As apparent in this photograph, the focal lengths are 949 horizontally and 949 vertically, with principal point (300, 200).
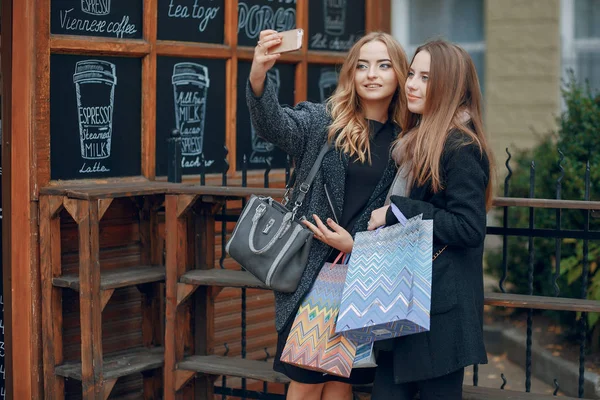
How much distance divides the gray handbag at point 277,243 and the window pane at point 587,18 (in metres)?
5.24

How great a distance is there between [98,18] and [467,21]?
470cm

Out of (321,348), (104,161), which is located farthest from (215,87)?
(321,348)

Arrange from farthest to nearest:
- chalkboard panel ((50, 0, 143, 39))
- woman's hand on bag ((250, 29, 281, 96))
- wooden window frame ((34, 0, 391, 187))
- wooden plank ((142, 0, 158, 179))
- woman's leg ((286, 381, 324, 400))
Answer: wooden plank ((142, 0, 158, 179)), chalkboard panel ((50, 0, 143, 39)), wooden window frame ((34, 0, 391, 187)), woman's leg ((286, 381, 324, 400)), woman's hand on bag ((250, 29, 281, 96))

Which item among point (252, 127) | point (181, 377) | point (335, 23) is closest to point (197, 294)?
point (181, 377)

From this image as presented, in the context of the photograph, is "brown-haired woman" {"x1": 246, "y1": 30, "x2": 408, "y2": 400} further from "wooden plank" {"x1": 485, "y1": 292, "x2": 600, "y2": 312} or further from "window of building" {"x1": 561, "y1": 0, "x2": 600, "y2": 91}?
"window of building" {"x1": 561, "y1": 0, "x2": 600, "y2": 91}

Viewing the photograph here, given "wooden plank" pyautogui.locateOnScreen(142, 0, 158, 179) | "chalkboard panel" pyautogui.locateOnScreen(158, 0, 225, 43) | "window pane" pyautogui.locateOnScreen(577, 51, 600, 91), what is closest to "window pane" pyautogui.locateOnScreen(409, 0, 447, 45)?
"window pane" pyautogui.locateOnScreen(577, 51, 600, 91)

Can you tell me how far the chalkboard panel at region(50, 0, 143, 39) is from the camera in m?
4.73

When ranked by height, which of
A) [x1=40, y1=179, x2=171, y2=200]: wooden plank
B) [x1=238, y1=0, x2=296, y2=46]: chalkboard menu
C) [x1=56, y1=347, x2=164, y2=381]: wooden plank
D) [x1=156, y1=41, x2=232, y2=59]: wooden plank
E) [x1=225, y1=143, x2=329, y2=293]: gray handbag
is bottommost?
[x1=56, y1=347, x2=164, y2=381]: wooden plank

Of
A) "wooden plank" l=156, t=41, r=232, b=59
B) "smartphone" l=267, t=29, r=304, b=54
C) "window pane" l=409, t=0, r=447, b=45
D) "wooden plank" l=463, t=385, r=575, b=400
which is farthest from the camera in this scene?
"window pane" l=409, t=0, r=447, b=45

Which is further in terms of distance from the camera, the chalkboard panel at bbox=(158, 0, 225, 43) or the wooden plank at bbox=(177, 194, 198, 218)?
the chalkboard panel at bbox=(158, 0, 225, 43)

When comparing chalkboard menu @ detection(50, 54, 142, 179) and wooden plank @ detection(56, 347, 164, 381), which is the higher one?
chalkboard menu @ detection(50, 54, 142, 179)

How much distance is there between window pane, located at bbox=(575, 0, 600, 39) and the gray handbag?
524cm

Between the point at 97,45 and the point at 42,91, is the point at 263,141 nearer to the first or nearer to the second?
the point at 97,45

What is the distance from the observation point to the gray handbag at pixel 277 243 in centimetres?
376
